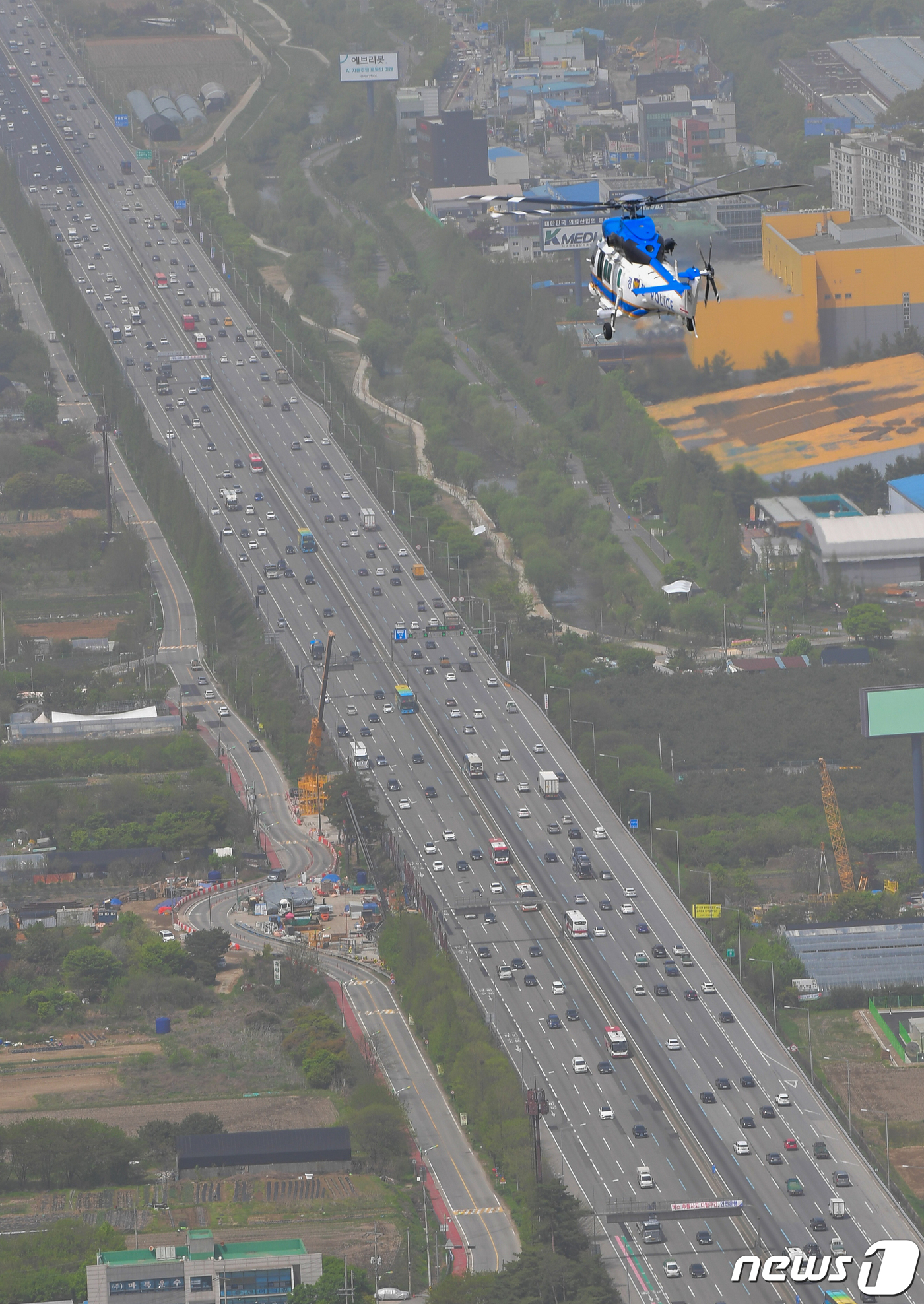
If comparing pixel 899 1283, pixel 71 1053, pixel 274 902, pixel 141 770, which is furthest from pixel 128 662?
pixel 899 1283

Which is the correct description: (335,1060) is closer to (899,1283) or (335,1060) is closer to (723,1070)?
(723,1070)

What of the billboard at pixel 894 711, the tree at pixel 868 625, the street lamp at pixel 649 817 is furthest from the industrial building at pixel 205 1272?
the tree at pixel 868 625

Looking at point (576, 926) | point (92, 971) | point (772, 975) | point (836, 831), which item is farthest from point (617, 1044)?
point (836, 831)

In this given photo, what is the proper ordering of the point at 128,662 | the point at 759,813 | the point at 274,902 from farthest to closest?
the point at 128,662 → the point at 759,813 → the point at 274,902

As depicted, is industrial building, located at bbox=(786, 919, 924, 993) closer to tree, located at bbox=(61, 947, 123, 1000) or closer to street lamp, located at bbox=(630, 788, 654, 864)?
street lamp, located at bbox=(630, 788, 654, 864)

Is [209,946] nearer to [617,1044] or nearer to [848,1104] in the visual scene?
[617,1044]

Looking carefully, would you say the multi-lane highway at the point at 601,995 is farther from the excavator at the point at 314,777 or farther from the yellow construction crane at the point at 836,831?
the yellow construction crane at the point at 836,831

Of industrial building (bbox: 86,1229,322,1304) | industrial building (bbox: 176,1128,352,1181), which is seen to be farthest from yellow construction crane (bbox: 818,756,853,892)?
industrial building (bbox: 86,1229,322,1304)
